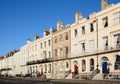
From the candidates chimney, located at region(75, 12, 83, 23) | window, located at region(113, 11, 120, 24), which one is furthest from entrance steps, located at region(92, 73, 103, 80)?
chimney, located at region(75, 12, 83, 23)

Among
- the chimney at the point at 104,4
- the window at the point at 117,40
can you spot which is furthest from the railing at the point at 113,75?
the chimney at the point at 104,4

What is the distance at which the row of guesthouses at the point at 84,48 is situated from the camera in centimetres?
Result: 4150

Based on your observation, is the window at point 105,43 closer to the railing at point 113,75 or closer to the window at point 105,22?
the window at point 105,22

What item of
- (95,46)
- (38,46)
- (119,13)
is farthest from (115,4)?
(38,46)

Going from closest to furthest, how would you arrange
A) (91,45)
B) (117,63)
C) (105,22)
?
1. (117,63)
2. (105,22)
3. (91,45)

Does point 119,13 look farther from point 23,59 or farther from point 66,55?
point 23,59

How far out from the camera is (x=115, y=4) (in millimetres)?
41969

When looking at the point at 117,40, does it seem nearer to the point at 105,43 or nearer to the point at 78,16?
the point at 105,43

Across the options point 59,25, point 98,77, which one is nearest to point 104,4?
point 98,77

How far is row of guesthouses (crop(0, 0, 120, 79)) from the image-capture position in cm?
4150

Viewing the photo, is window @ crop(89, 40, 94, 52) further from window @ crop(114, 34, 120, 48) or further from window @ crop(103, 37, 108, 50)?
window @ crop(114, 34, 120, 48)

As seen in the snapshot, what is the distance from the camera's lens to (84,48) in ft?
166

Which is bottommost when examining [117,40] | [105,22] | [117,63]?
[117,63]

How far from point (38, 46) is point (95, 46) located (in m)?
32.7
